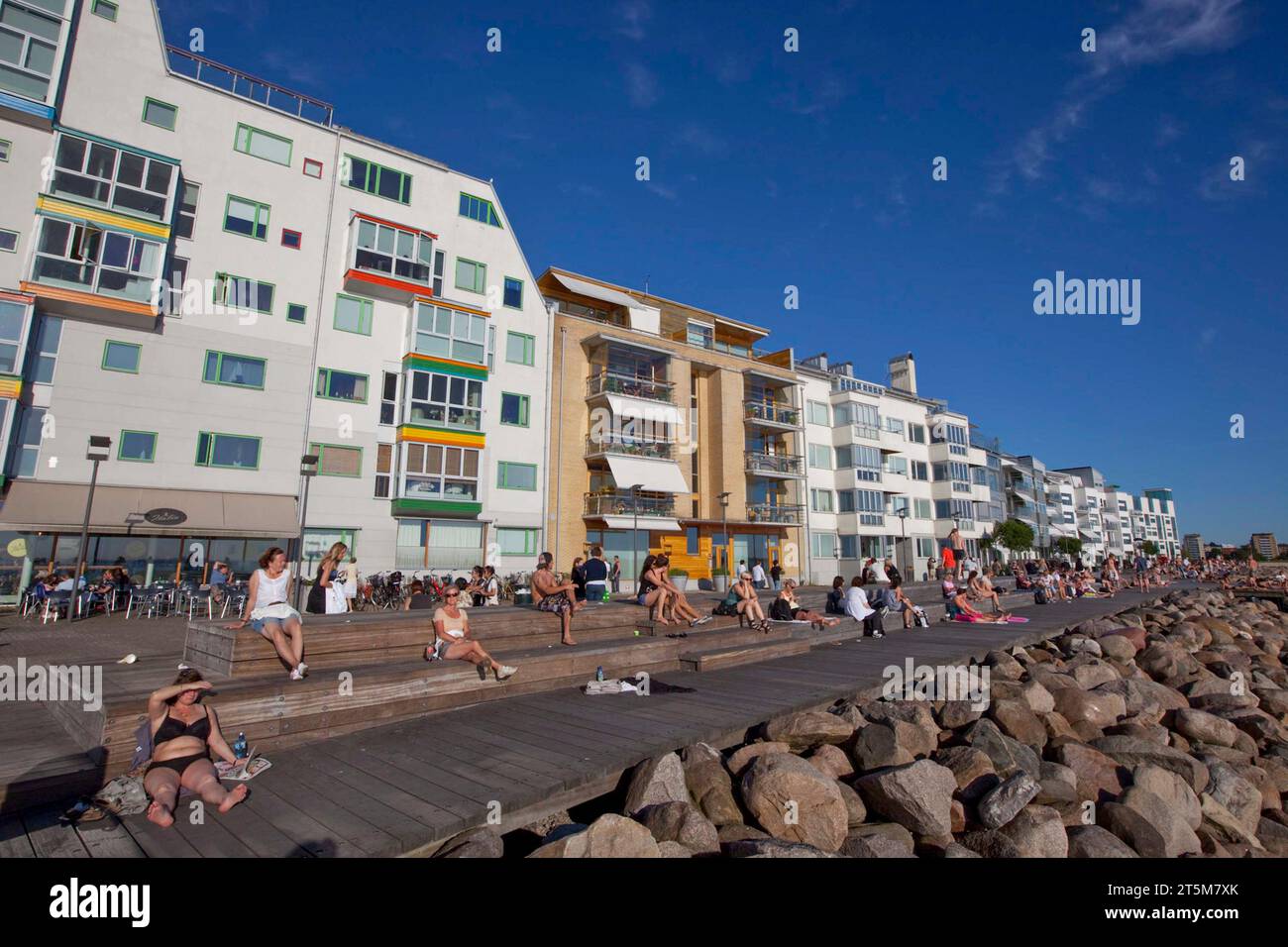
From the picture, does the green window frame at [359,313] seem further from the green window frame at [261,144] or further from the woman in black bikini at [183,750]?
the woman in black bikini at [183,750]

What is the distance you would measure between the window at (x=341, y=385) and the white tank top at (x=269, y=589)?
1947 cm

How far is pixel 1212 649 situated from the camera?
15.0 m

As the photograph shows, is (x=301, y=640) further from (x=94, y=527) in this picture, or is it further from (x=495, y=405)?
(x=495, y=405)

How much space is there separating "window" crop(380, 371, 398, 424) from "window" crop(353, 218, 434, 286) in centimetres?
437

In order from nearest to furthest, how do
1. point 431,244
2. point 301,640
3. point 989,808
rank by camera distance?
point 989,808 → point 301,640 → point 431,244

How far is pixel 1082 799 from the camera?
5.78m

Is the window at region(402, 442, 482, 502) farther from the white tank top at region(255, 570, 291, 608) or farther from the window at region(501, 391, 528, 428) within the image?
the white tank top at region(255, 570, 291, 608)

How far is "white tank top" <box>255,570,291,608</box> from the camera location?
6.77 meters

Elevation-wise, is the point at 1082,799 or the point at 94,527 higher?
the point at 94,527
